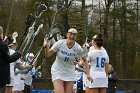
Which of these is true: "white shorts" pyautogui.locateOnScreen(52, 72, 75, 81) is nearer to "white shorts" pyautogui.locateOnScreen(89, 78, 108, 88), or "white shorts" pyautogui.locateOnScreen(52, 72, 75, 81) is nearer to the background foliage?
"white shorts" pyautogui.locateOnScreen(89, 78, 108, 88)

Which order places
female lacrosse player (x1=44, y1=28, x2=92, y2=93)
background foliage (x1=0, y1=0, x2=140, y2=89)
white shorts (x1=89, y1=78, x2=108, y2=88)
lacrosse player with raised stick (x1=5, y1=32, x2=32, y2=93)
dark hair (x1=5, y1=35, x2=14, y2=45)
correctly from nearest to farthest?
1. female lacrosse player (x1=44, y1=28, x2=92, y2=93)
2. white shorts (x1=89, y1=78, x2=108, y2=88)
3. lacrosse player with raised stick (x1=5, y1=32, x2=32, y2=93)
4. dark hair (x1=5, y1=35, x2=14, y2=45)
5. background foliage (x1=0, y1=0, x2=140, y2=89)

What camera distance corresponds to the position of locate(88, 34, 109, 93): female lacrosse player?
11211 mm

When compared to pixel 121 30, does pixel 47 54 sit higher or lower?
lower

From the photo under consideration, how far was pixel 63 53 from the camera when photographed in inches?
419

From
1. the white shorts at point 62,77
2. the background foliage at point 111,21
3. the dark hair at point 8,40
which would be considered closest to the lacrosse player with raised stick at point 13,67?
the dark hair at point 8,40

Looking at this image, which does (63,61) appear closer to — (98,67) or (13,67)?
(98,67)

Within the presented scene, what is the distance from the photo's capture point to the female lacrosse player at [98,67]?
1121 centimetres

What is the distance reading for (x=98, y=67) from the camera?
37.2ft

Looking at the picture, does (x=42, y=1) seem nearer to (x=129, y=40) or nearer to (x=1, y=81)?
(x=129, y=40)

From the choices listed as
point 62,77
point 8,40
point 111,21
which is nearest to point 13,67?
point 8,40

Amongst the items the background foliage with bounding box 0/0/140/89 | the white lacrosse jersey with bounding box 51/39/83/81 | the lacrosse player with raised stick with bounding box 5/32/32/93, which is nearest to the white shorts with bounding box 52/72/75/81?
the white lacrosse jersey with bounding box 51/39/83/81

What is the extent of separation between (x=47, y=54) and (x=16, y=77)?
3.53m

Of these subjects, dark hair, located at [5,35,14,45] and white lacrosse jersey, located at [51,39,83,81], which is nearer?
white lacrosse jersey, located at [51,39,83,81]

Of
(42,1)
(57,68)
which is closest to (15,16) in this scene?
(42,1)
